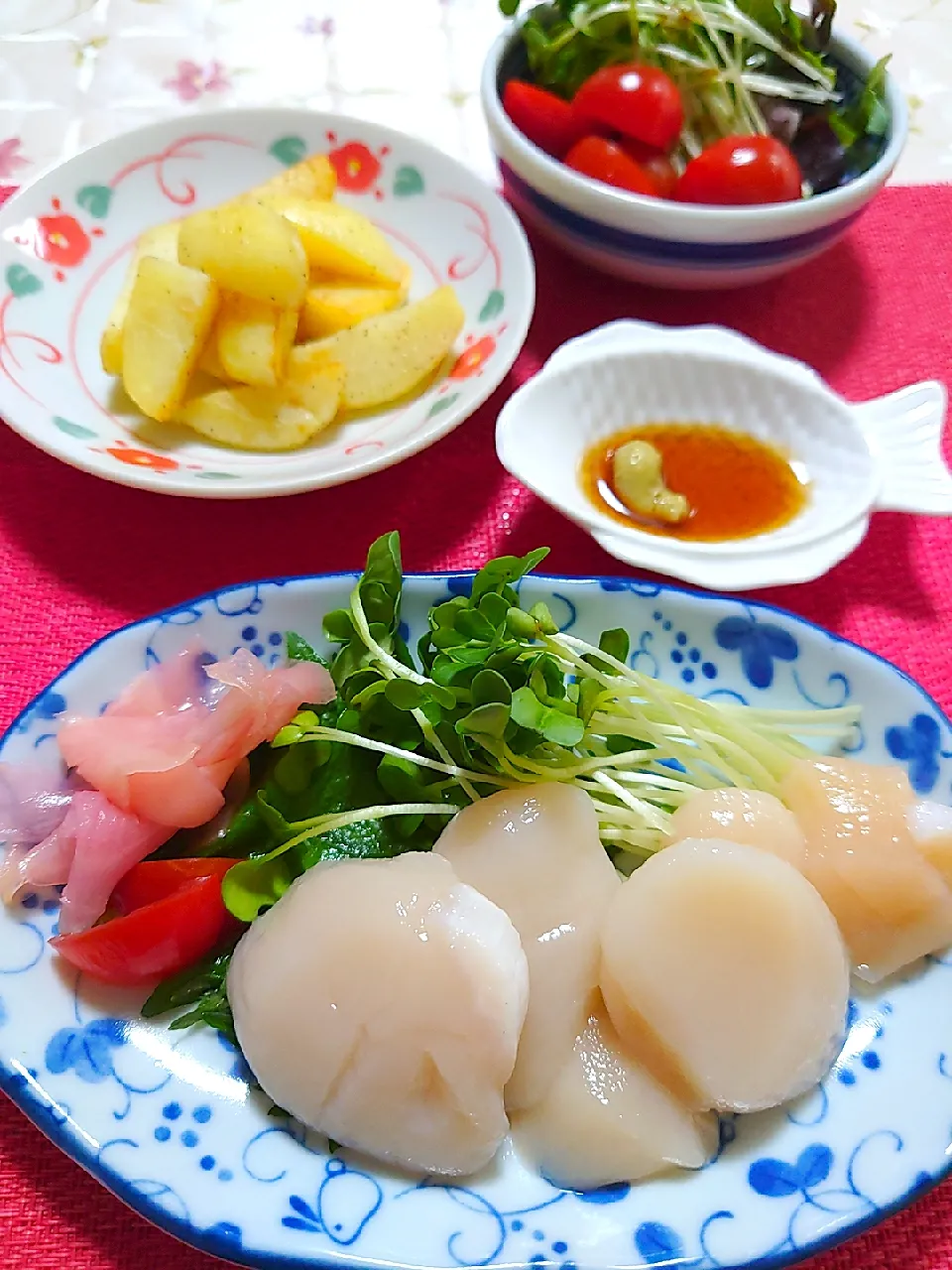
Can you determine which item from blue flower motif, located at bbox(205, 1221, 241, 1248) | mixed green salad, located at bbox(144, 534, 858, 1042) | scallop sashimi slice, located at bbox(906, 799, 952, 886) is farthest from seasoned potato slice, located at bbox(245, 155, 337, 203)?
blue flower motif, located at bbox(205, 1221, 241, 1248)

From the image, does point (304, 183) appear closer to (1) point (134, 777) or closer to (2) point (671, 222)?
(2) point (671, 222)

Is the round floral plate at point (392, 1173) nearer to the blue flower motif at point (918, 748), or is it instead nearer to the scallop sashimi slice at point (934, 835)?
the scallop sashimi slice at point (934, 835)

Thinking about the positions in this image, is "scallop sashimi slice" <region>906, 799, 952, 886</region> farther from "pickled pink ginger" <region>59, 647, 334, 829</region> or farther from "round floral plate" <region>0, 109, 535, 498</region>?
"round floral plate" <region>0, 109, 535, 498</region>

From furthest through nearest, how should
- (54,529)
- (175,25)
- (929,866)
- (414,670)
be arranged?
1. (175,25)
2. (54,529)
3. (414,670)
4. (929,866)

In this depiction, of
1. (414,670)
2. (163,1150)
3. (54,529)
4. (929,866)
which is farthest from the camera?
(54,529)

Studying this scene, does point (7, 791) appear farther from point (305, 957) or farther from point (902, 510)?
point (902, 510)

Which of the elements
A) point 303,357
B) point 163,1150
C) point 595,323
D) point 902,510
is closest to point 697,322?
point 595,323

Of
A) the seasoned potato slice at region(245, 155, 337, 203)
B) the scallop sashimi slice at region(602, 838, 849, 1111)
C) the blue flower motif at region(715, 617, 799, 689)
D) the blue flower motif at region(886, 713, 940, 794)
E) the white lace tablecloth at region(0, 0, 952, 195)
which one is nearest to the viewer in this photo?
the scallop sashimi slice at region(602, 838, 849, 1111)
